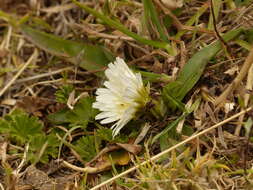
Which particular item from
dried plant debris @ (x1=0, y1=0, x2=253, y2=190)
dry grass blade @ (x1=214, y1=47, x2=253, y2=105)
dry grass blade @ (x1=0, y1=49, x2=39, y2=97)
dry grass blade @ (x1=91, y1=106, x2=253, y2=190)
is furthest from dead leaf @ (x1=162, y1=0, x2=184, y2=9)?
dry grass blade @ (x1=0, y1=49, x2=39, y2=97)

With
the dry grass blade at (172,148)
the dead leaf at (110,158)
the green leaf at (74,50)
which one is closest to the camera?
the dry grass blade at (172,148)

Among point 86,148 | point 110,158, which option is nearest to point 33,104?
point 86,148

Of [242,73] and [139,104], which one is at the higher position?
[242,73]

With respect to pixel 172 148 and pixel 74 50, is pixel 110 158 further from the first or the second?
pixel 74 50

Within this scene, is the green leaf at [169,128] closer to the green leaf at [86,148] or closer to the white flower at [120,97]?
the white flower at [120,97]

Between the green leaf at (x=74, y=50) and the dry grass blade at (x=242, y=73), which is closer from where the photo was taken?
the dry grass blade at (x=242, y=73)

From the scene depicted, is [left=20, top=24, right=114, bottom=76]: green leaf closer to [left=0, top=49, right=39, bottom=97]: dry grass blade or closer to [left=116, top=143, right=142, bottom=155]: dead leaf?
[left=0, top=49, right=39, bottom=97]: dry grass blade

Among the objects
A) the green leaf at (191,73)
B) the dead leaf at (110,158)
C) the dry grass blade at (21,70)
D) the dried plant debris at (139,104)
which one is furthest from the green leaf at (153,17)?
the dry grass blade at (21,70)
